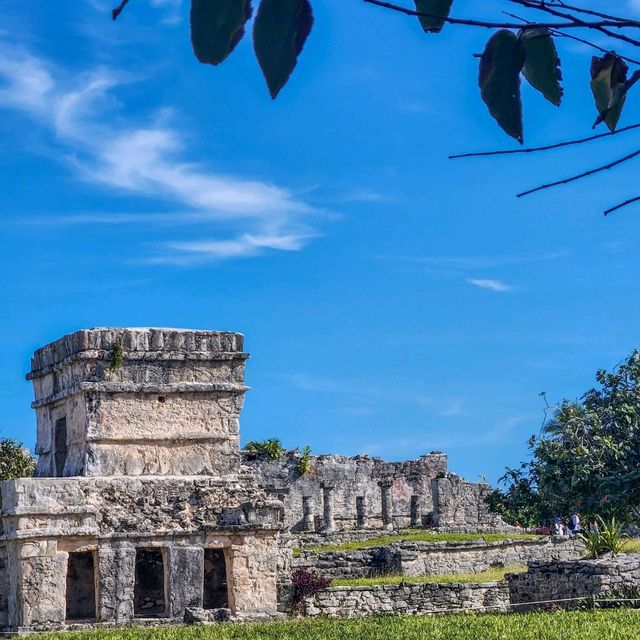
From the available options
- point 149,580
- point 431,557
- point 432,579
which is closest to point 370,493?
point 431,557

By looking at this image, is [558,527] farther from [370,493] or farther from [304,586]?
[304,586]

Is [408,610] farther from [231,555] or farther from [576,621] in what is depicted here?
[576,621]

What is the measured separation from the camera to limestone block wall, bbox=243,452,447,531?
33125mm

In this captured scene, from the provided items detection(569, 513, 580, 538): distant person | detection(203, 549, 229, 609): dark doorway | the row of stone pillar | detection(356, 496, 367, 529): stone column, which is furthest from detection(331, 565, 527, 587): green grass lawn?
detection(356, 496, 367, 529): stone column

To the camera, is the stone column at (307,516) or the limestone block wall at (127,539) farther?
the stone column at (307,516)

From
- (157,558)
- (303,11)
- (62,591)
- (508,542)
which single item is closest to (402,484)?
(508,542)

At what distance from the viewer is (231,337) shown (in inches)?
760

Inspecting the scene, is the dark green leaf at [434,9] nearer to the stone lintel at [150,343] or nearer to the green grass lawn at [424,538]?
the stone lintel at [150,343]

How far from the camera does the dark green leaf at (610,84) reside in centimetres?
249

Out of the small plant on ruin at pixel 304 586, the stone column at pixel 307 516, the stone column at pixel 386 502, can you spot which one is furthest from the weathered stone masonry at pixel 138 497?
the stone column at pixel 386 502

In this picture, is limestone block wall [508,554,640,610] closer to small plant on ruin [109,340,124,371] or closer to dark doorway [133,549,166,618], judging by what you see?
dark doorway [133,549,166,618]

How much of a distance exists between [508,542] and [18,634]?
42.8 ft

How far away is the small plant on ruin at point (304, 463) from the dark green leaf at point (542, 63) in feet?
104

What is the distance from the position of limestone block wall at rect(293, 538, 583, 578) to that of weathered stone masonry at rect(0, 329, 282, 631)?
3309mm
